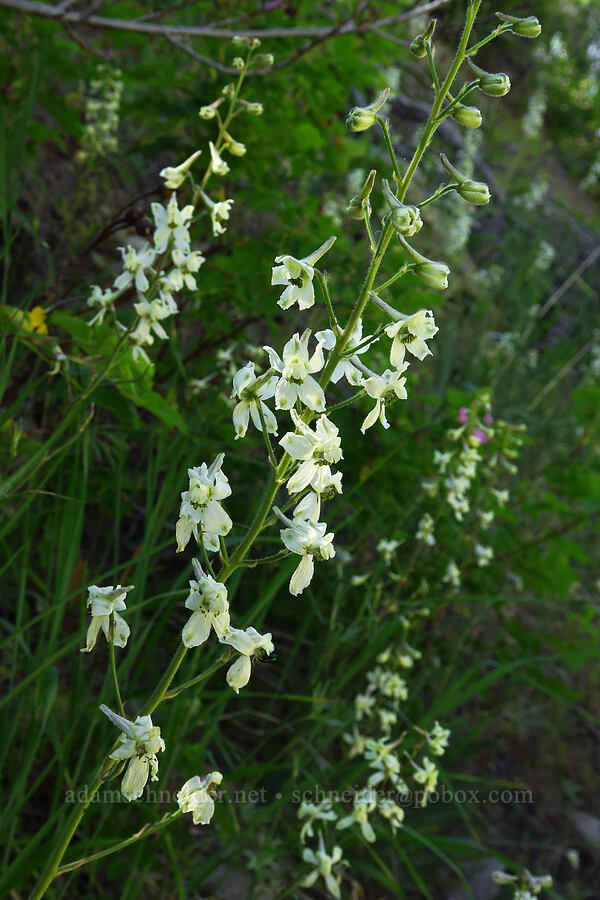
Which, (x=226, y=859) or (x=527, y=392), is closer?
(x=226, y=859)

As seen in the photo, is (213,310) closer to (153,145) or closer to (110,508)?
(153,145)

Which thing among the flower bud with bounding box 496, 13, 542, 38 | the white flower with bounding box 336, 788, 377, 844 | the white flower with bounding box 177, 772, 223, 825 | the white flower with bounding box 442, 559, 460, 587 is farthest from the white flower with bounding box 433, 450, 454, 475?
the white flower with bounding box 177, 772, 223, 825

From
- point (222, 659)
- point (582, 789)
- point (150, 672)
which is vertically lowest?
point (582, 789)

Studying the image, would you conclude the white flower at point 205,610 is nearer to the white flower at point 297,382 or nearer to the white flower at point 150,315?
the white flower at point 297,382

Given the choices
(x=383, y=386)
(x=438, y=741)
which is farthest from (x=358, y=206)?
(x=438, y=741)

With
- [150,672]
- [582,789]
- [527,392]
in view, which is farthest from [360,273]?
[527,392]

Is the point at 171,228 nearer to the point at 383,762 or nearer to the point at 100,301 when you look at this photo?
the point at 100,301

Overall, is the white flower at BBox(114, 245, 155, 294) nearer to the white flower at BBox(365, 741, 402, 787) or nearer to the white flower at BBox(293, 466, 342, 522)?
the white flower at BBox(293, 466, 342, 522)
